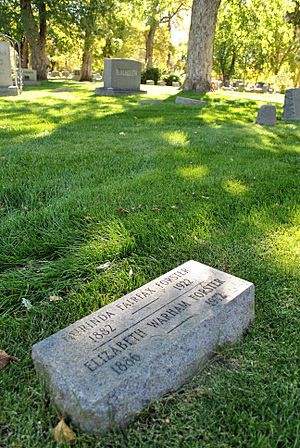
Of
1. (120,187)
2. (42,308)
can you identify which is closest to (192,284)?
(42,308)

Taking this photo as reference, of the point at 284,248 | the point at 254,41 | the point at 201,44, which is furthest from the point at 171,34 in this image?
the point at 284,248

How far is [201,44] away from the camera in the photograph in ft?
50.4

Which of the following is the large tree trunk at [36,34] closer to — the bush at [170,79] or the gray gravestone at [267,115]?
the bush at [170,79]

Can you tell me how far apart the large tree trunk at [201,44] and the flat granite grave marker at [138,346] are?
1513 cm

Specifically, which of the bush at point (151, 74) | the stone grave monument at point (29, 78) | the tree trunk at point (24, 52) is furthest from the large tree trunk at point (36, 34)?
the tree trunk at point (24, 52)

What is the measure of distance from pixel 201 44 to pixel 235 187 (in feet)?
43.6

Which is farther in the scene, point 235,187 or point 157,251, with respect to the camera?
point 235,187

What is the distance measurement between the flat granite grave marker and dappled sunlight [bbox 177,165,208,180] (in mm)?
2310

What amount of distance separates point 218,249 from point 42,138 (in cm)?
422

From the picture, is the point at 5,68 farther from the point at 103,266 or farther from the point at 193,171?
the point at 103,266

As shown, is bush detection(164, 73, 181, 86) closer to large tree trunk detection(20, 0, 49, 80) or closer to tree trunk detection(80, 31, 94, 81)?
tree trunk detection(80, 31, 94, 81)

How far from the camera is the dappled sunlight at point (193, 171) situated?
4.34m

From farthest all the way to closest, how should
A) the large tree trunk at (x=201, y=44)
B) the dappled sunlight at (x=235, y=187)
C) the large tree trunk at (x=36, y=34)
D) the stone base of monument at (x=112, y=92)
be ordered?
the large tree trunk at (x=36, y=34) → the stone base of monument at (x=112, y=92) → the large tree trunk at (x=201, y=44) → the dappled sunlight at (x=235, y=187)

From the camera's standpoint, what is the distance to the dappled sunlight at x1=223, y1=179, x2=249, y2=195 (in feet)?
12.9
